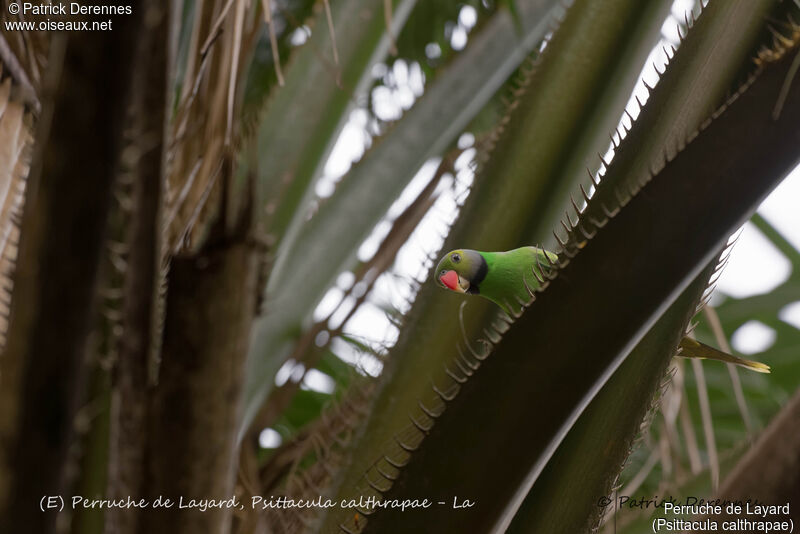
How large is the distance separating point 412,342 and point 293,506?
9.0 inches

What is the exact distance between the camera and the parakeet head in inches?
34.5

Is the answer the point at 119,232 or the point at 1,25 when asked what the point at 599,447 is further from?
the point at 1,25

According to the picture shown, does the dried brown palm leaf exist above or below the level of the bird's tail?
above

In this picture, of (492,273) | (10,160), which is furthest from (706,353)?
(10,160)

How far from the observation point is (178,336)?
524 millimetres

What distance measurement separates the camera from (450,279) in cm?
88

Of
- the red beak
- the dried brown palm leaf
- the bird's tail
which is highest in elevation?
the dried brown palm leaf

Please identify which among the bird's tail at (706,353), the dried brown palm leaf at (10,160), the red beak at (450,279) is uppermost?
the dried brown palm leaf at (10,160)

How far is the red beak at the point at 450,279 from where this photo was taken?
88 centimetres

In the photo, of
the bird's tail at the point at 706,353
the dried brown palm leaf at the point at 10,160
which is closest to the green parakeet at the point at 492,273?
the bird's tail at the point at 706,353

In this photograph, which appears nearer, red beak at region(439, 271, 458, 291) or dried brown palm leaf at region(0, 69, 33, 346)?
dried brown palm leaf at region(0, 69, 33, 346)

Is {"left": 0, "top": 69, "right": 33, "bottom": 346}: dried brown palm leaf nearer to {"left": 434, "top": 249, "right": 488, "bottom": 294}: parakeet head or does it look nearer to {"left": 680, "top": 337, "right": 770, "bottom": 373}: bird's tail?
{"left": 434, "top": 249, "right": 488, "bottom": 294}: parakeet head

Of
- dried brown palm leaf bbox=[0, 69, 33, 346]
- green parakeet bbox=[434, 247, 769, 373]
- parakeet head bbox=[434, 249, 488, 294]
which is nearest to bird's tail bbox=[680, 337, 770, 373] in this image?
green parakeet bbox=[434, 247, 769, 373]

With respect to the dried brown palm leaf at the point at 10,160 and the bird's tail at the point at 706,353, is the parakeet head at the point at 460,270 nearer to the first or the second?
the bird's tail at the point at 706,353
